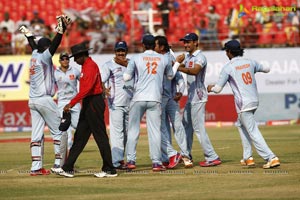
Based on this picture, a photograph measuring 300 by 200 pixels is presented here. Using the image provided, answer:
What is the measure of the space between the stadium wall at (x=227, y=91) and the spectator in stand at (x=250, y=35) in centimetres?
37

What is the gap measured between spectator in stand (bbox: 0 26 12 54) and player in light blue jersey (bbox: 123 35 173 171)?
58.8ft


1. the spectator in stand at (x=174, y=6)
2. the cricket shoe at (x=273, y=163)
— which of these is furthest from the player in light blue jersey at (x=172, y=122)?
the spectator in stand at (x=174, y=6)

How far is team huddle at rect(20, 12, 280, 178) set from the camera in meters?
15.5

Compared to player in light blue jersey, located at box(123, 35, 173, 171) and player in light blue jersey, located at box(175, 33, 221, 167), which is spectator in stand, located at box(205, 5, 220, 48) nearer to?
player in light blue jersey, located at box(175, 33, 221, 167)

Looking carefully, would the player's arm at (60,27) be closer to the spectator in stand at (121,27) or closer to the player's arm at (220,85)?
the player's arm at (220,85)

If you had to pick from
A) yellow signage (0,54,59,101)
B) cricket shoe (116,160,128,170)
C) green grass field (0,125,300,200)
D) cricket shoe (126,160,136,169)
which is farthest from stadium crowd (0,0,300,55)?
cricket shoe (126,160,136,169)

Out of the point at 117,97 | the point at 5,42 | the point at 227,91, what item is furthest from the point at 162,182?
the point at 5,42

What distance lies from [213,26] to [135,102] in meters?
17.9

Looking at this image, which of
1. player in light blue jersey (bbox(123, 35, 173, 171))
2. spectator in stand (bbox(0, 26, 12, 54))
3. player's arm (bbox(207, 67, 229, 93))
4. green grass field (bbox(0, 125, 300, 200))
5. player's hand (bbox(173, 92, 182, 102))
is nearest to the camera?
green grass field (bbox(0, 125, 300, 200))

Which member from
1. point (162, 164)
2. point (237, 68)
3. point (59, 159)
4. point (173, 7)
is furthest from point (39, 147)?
point (173, 7)

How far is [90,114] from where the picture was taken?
50.7 feet

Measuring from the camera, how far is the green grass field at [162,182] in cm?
1323

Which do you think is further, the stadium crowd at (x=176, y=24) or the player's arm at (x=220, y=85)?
the stadium crowd at (x=176, y=24)

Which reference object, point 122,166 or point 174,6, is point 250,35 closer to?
point 174,6
